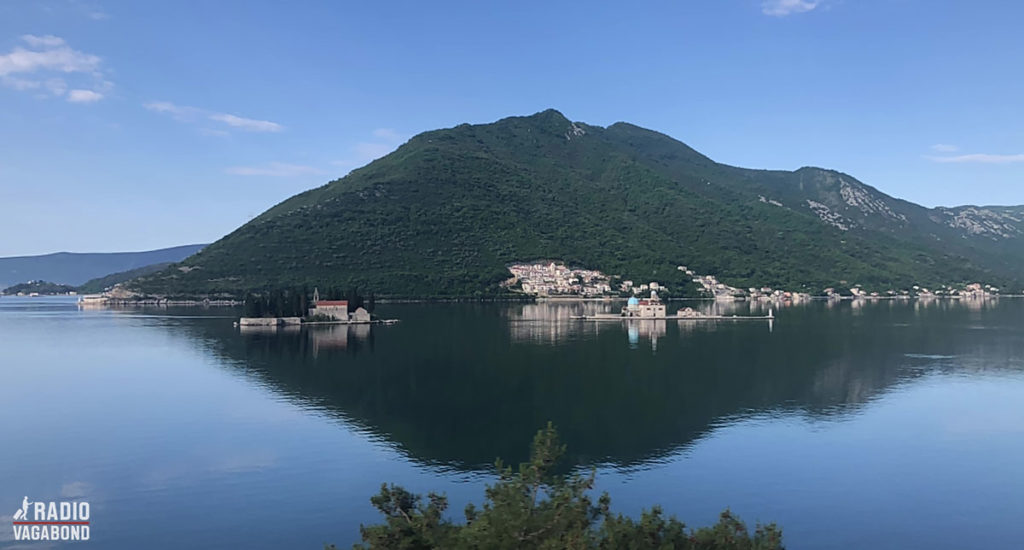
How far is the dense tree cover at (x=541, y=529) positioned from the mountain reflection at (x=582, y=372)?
14.2 meters

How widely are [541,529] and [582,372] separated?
131ft

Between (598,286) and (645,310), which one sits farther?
(598,286)

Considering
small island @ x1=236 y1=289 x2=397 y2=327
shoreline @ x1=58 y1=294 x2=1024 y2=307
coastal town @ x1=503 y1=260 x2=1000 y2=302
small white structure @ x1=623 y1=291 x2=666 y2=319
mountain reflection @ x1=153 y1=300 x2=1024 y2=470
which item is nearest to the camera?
mountain reflection @ x1=153 y1=300 x2=1024 y2=470

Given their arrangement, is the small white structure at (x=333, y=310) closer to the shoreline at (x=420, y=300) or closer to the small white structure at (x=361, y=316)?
the small white structure at (x=361, y=316)

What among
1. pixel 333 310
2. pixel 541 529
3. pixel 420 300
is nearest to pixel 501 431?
pixel 541 529

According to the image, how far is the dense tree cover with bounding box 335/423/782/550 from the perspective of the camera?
1357 centimetres

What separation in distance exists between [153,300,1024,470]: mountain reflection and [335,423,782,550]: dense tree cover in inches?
558

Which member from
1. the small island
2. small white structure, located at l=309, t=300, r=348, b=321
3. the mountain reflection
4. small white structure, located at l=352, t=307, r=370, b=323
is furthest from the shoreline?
small white structure, located at l=352, t=307, r=370, b=323

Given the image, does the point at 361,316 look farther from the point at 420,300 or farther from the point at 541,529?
the point at 541,529

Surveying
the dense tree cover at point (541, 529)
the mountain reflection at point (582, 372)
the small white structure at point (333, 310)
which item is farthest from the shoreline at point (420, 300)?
the dense tree cover at point (541, 529)

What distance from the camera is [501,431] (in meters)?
34.6

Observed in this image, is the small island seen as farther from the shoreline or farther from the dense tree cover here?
the dense tree cover

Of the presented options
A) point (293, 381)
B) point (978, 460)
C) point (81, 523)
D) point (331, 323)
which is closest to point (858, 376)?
point (978, 460)

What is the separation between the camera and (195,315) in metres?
113
